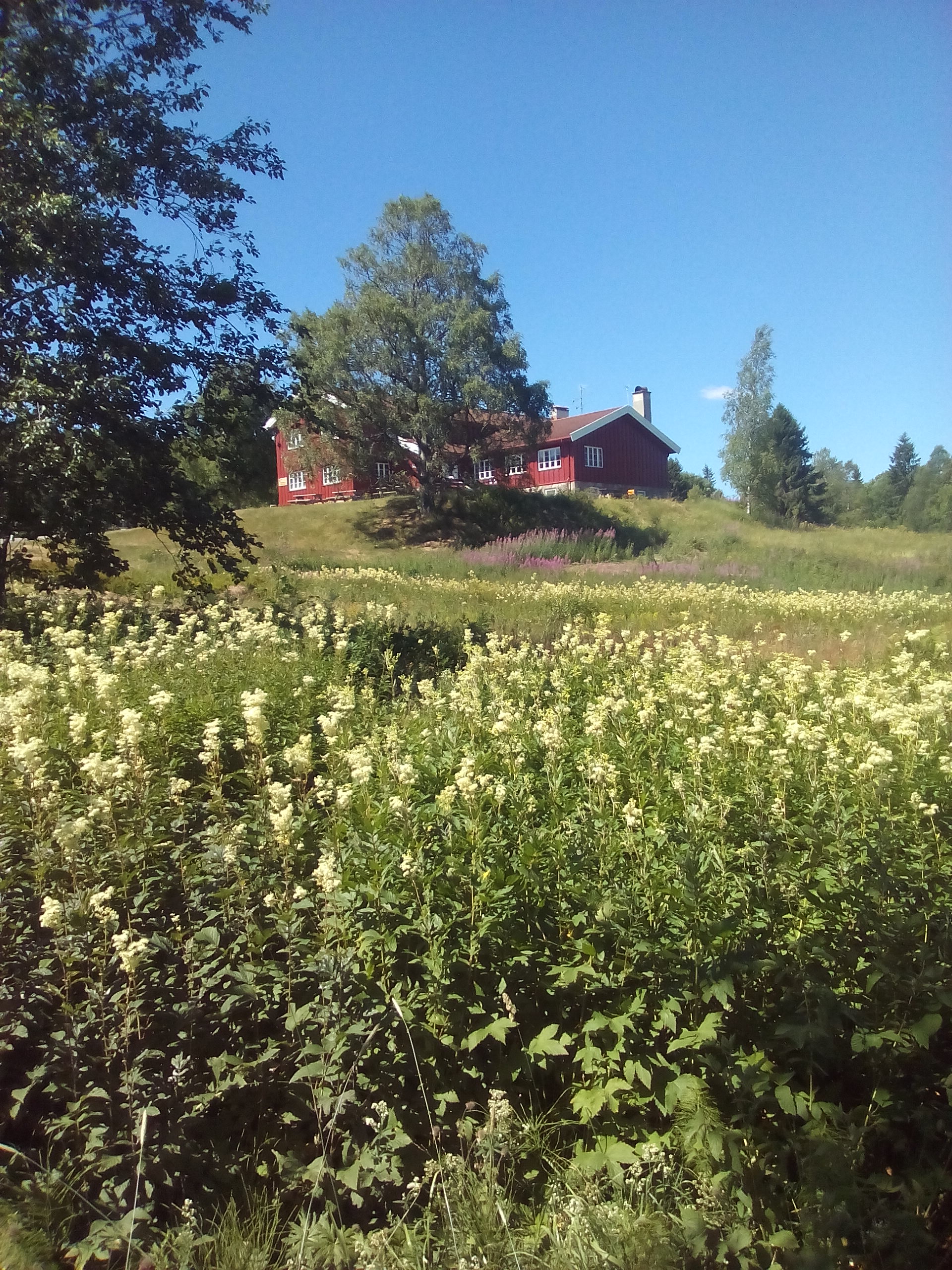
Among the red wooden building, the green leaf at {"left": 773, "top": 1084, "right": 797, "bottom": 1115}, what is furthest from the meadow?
the red wooden building

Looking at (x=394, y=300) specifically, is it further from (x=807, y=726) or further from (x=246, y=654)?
(x=807, y=726)

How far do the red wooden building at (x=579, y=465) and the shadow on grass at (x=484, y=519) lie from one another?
294 centimetres

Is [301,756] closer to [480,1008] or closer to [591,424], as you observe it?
[480,1008]

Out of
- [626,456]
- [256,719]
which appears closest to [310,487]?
[626,456]

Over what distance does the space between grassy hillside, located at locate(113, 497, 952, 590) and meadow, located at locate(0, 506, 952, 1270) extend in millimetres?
10633

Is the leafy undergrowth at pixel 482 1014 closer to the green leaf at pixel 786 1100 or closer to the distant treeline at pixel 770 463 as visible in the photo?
the green leaf at pixel 786 1100

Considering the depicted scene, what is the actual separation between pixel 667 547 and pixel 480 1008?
91.5 ft

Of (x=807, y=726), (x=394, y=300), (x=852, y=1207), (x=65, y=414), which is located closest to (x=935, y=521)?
(x=807, y=726)

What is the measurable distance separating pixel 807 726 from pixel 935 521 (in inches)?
560

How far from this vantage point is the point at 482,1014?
110 inches

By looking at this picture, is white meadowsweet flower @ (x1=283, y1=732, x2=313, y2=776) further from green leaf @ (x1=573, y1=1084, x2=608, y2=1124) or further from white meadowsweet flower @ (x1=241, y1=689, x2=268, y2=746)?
green leaf @ (x1=573, y1=1084, x2=608, y2=1124)

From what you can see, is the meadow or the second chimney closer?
the meadow

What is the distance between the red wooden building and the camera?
43.8m

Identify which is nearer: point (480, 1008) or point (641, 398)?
point (480, 1008)
